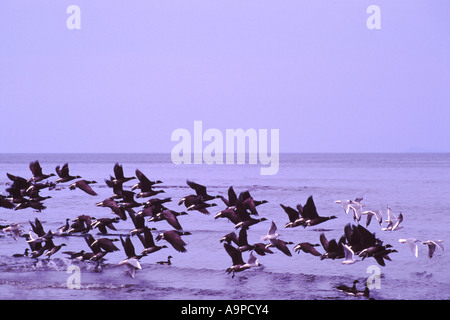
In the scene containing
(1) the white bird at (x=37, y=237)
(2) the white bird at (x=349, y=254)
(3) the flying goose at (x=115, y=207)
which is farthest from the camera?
(1) the white bird at (x=37, y=237)

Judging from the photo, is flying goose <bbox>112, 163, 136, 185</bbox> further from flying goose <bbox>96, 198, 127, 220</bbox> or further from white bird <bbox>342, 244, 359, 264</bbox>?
white bird <bbox>342, 244, 359, 264</bbox>

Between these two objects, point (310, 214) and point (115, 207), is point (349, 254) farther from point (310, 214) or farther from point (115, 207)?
point (115, 207)

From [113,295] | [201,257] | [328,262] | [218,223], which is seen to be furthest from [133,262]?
[218,223]

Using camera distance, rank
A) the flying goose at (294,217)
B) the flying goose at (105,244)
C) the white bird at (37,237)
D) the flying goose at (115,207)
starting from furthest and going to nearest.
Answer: the white bird at (37,237) → the flying goose at (105,244) → the flying goose at (115,207) → the flying goose at (294,217)

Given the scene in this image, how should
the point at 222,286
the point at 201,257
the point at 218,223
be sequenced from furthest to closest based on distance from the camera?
the point at 218,223 → the point at 201,257 → the point at 222,286

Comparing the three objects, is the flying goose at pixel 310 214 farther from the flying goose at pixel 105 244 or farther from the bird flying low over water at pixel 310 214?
the flying goose at pixel 105 244

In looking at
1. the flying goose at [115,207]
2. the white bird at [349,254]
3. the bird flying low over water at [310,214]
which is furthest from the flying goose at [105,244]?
the white bird at [349,254]

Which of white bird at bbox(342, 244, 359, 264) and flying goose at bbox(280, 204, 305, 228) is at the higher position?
flying goose at bbox(280, 204, 305, 228)

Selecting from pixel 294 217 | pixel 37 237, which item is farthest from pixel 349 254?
pixel 37 237

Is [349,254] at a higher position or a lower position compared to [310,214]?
lower

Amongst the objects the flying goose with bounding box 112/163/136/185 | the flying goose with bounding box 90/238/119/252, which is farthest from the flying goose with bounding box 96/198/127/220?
the flying goose with bounding box 90/238/119/252

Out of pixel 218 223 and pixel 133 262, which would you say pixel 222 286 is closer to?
pixel 133 262
